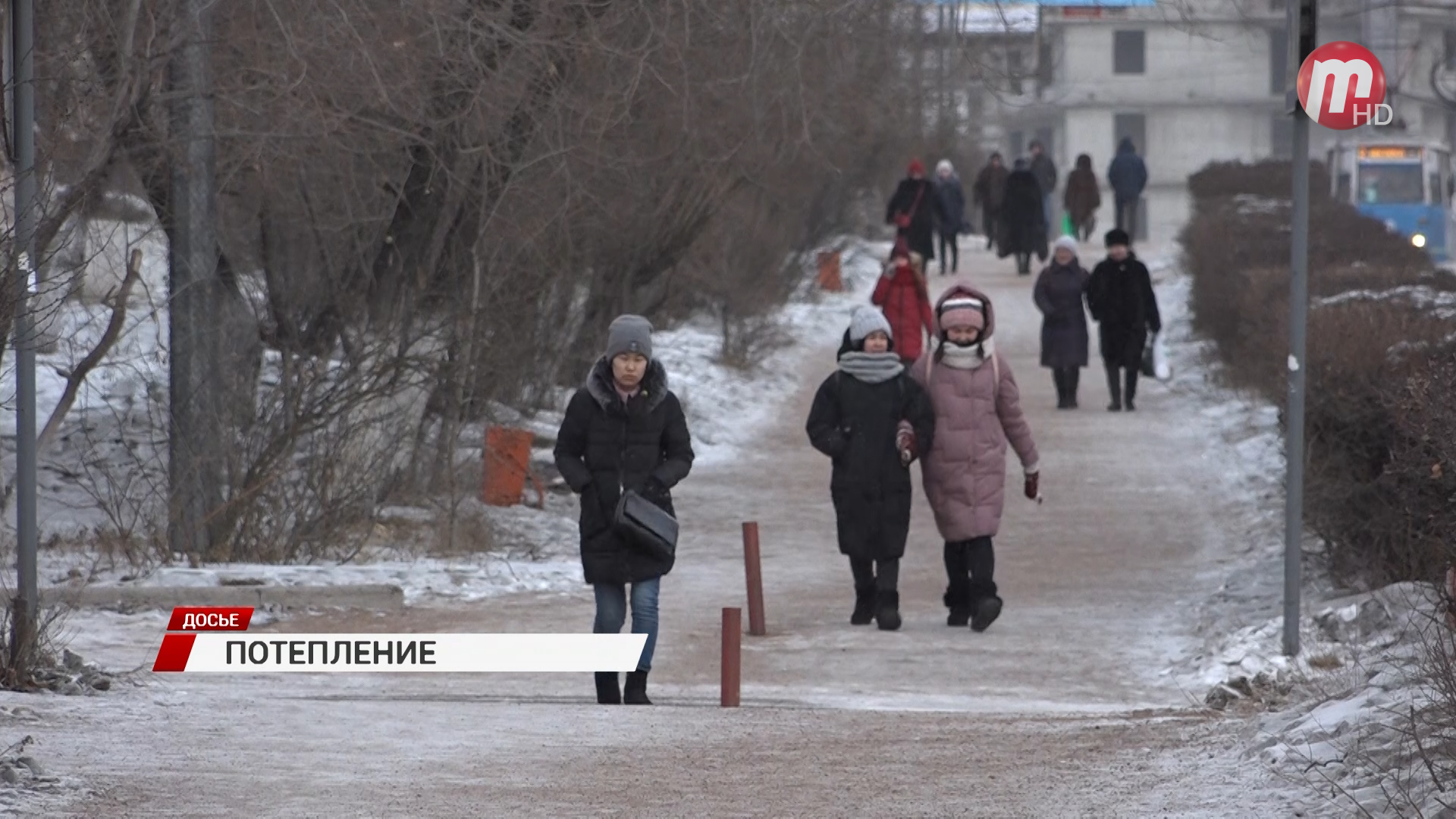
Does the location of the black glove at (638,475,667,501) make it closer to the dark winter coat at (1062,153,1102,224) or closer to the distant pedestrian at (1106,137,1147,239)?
the distant pedestrian at (1106,137,1147,239)

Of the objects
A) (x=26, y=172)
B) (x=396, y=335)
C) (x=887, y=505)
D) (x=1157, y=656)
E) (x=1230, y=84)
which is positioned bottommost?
(x=1157, y=656)

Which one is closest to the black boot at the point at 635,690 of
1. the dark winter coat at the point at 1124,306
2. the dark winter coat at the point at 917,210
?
the dark winter coat at the point at 1124,306

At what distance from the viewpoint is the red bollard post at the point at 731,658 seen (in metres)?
8.30

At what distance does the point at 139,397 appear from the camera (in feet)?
49.9

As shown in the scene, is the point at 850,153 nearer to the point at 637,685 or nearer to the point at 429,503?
the point at 429,503

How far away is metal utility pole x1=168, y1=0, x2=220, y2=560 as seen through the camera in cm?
1149

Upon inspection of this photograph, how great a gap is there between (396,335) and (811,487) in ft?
13.7

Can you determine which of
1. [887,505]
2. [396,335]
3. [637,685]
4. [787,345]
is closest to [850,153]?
[787,345]

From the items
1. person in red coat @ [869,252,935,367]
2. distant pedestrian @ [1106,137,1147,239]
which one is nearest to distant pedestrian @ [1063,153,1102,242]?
distant pedestrian @ [1106,137,1147,239]

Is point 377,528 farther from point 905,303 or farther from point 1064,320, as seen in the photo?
point 1064,320

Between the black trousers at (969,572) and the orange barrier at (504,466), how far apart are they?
13.4ft

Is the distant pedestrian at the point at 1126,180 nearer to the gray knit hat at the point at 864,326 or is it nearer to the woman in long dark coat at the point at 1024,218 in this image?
the woman in long dark coat at the point at 1024,218

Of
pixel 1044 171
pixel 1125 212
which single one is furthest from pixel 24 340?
pixel 1044 171

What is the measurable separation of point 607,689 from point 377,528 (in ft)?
Answer: 15.6
